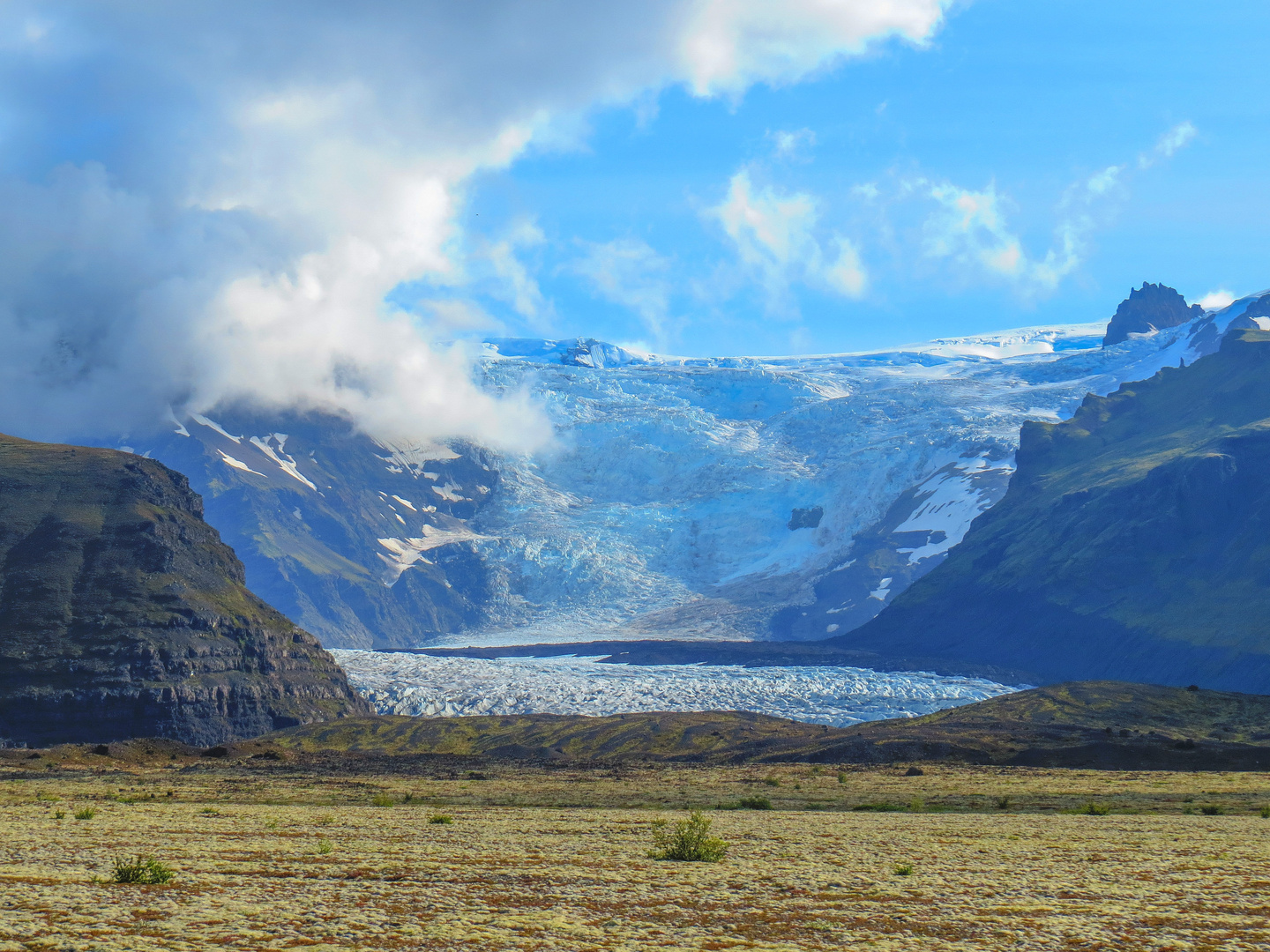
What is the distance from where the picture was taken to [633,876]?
24109mm

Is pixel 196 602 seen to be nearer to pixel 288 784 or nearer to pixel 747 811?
pixel 288 784

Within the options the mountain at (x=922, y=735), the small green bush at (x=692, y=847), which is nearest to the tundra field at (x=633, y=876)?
the small green bush at (x=692, y=847)

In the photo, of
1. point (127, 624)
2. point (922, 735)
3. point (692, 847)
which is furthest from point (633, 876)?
point (127, 624)

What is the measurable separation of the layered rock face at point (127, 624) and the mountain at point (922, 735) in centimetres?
1345

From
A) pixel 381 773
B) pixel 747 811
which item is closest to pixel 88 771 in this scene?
pixel 381 773

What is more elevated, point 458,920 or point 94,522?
point 94,522

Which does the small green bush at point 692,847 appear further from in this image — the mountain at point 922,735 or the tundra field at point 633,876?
the mountain at point 922,735

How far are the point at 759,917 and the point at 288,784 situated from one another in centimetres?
5636

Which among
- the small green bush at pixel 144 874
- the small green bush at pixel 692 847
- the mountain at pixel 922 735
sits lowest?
the mountain at pixel 922 735

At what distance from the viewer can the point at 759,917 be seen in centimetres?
1947

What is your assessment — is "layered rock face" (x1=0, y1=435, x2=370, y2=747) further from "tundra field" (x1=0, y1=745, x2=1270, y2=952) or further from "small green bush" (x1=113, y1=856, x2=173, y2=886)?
"small green bush" (x1=113, y1=856, x2=173, y2=886)

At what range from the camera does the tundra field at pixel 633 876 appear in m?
17.8

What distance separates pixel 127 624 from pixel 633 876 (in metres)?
140

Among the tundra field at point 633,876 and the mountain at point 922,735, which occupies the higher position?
the tundra field at point 633,876
